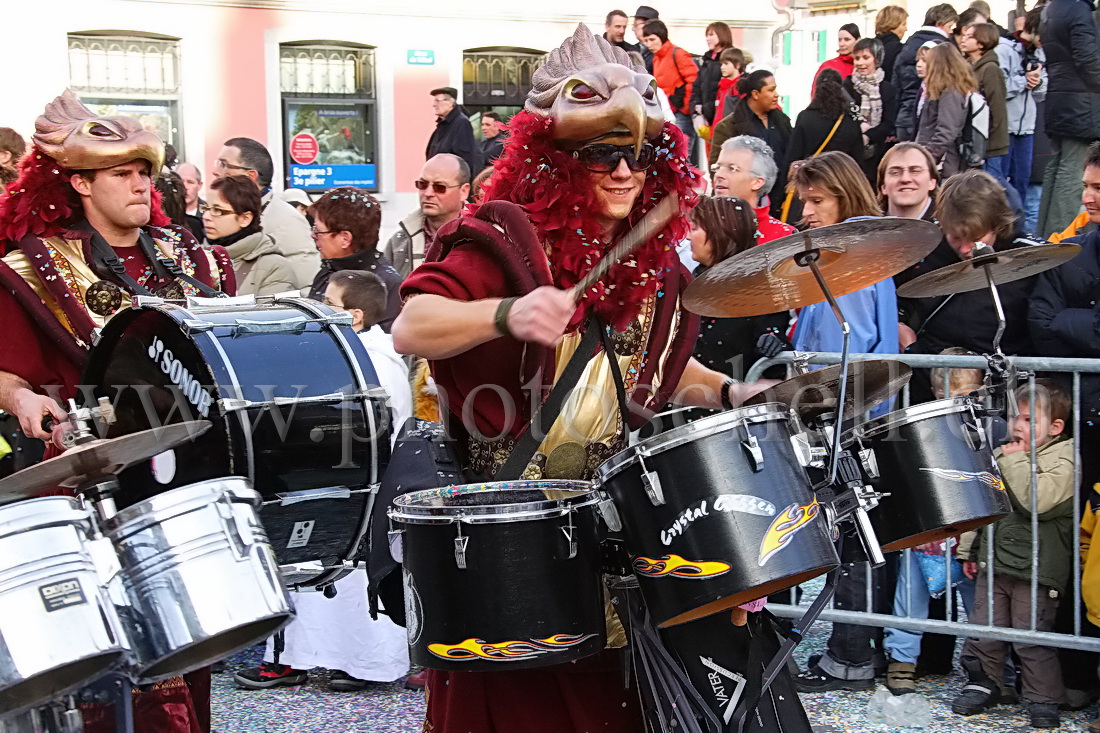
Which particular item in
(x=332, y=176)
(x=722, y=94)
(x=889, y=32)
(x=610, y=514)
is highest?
(x=889, y=32)

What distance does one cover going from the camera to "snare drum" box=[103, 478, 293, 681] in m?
2.15

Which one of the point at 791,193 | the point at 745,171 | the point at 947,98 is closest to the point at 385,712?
the point at 745,171

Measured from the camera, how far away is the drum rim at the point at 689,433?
93.4 inches

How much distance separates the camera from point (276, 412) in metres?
2.92

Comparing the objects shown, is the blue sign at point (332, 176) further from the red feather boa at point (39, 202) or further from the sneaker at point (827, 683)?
the sneaker at point (827, 683)

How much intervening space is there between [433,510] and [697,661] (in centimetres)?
69

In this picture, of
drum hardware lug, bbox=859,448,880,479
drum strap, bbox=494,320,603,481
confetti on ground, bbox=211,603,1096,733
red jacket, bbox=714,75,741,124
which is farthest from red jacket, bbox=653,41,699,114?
drum strap, bbox=494,320,603,481

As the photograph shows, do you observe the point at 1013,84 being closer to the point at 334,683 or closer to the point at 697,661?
the point at 334,683

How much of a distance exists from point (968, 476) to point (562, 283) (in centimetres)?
131

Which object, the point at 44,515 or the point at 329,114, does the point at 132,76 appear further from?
the point at 44,515

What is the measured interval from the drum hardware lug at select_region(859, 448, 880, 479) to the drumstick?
2.73 feet

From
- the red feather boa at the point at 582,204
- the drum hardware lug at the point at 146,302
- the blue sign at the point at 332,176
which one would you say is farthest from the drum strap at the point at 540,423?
the blue sign at the point at 332,176

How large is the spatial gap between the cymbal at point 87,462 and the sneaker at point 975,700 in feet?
9.91

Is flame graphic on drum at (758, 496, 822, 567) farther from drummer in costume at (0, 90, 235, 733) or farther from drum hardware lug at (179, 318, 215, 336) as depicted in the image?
drummer in costume at (0, 90, 235, 733)
